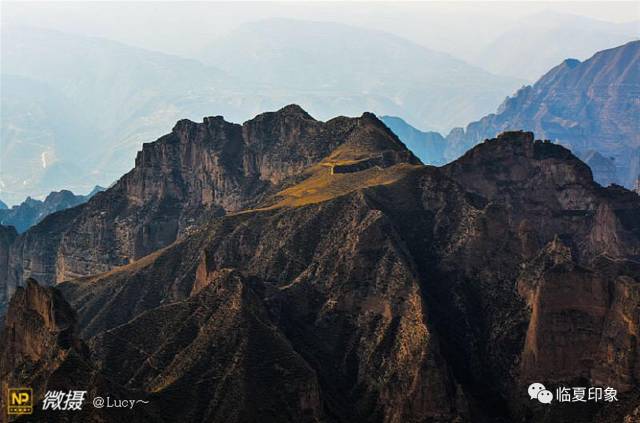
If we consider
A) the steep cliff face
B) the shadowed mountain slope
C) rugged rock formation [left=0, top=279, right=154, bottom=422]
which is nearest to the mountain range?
rugged rock formation [left=0, top=279, right=154, bottom=422]

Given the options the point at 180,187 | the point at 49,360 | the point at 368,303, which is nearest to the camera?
the point at 49,360

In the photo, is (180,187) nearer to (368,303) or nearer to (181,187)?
(181,187)

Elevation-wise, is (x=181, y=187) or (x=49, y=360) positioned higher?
(x=181, y=187)

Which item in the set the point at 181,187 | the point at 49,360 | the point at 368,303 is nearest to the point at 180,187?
the point at 181,187

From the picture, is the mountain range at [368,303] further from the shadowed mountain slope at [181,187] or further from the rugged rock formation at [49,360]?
the shadowed mountain slope at [181,187]

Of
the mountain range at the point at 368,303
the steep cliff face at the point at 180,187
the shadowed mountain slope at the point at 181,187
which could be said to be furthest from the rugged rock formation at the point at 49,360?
the steep cliff face at the point at 180,187

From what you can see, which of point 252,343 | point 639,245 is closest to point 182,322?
point 252,343

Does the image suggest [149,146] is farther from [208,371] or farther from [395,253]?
[208,371]
